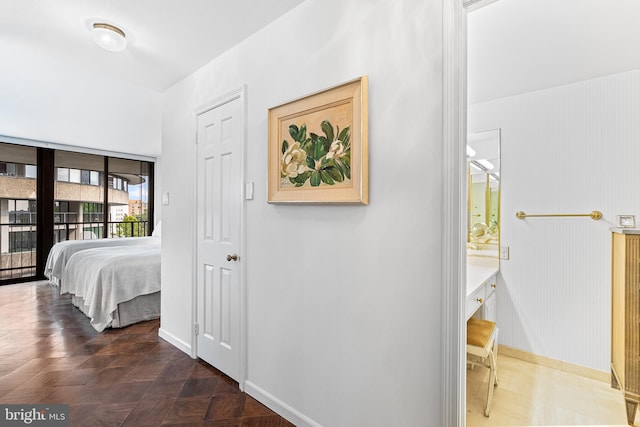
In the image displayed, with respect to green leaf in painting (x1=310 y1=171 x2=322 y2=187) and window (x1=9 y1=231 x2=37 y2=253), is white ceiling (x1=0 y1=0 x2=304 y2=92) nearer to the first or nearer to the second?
green leaf in painting (x1=310 y1=171 x2=322 y2=187)

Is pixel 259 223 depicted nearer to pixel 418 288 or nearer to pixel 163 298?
pixel 418 288

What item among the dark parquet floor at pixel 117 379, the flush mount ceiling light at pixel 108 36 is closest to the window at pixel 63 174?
the dark parquet floor at pixel 117 379

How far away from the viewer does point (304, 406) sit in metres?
1.79

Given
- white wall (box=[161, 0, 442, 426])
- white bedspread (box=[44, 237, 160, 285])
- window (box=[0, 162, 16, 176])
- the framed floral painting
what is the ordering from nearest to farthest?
white wall (box=[161, 0, 442, 426]) < the framed floral painting < white bedspread (box=[44, 237, 160, 285]) < window (box=[0, 162, 16, 176])

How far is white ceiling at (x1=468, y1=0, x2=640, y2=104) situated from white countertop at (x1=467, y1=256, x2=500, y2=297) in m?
1.50

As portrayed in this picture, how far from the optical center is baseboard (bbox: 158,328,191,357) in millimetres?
2774

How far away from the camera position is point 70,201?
6.03m

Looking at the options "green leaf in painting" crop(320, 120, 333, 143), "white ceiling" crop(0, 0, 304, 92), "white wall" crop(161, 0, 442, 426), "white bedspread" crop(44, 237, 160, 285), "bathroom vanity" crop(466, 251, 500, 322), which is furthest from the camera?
"white bedspread" crop(44, 237, 160, 285)

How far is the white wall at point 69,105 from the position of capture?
112 inches

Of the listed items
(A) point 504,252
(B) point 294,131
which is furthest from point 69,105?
(A) point 504,252

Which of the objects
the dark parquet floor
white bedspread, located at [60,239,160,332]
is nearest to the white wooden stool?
the dark parquet floor

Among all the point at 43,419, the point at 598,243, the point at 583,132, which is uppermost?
the point at 583,132

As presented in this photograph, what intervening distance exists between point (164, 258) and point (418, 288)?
8.80 feet

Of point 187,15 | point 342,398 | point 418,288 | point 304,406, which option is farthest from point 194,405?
point 187,15
